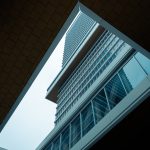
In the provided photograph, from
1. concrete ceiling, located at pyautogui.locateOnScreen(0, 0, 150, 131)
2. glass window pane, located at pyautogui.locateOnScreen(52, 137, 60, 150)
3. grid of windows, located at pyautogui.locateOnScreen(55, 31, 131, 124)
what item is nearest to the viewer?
concrete ceiling, located at pyautogui.locateOnScreen(0, 0, 150, 131)

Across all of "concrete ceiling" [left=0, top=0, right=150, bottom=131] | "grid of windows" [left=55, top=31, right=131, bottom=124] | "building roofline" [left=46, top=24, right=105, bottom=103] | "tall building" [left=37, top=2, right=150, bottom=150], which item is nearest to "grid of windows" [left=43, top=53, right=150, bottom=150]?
"tall building" [left=37, top=2, right=150, bottom=150]

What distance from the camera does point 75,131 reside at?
50.6ft

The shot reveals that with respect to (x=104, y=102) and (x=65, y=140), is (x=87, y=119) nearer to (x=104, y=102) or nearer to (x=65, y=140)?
(x=104, y=102)

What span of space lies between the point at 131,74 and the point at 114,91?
4.64 ft

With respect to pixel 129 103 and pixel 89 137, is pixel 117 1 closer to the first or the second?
pixel 129 103

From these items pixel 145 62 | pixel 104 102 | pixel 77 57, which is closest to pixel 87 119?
pixel 104 102

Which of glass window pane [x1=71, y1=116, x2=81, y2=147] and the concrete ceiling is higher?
glass window pane [x1=71, y1=116, x2=81, y2=147]

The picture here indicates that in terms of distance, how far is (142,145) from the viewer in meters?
9.29

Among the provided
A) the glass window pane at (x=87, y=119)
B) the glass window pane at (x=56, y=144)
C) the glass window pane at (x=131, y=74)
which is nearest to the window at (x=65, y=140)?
the glass window pane at (x=56, y=144)

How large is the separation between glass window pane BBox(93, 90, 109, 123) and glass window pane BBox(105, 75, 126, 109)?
35cm

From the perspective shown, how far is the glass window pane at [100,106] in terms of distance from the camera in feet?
45.4

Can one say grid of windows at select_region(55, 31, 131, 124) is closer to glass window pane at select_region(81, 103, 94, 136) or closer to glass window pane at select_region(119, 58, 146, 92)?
glass window pane at select_region(119, 58, 146, 92)

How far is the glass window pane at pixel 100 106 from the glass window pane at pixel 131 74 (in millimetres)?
1651

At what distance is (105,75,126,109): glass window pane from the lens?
13750 millimetres
